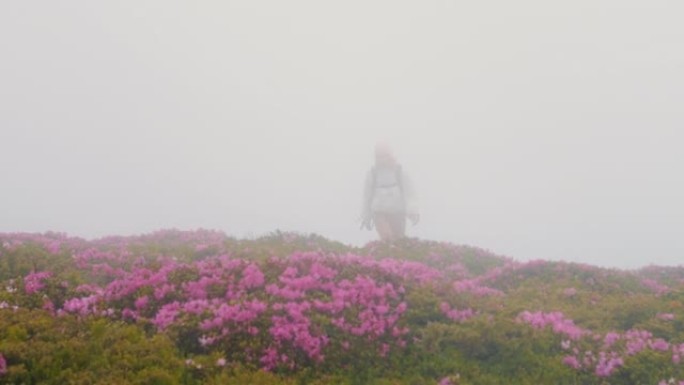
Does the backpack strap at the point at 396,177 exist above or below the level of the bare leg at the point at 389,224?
above

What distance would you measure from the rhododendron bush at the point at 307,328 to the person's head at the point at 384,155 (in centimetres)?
1507

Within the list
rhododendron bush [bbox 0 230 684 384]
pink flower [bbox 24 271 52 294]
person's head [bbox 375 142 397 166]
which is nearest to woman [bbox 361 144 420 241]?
person's head [bbox 375 142 397 166]

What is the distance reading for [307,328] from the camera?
1055 cm

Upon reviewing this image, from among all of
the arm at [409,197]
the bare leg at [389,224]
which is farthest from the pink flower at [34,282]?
the arm at [409,197]

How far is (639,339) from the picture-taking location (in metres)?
11.3

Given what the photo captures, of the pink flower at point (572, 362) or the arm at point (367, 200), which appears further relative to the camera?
the arm at point (367, 200)

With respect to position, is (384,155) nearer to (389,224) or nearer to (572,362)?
(389,224)

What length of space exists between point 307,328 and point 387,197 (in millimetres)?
19470

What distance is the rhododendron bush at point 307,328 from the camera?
8875mm

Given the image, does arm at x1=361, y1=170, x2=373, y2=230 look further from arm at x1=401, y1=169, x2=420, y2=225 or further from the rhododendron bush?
the rhododendron bush

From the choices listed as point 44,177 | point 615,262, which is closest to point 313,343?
point 615,262

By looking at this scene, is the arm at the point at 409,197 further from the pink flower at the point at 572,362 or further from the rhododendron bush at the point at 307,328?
the pink flower at the point at 572,362

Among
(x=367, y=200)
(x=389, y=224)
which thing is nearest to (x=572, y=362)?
(x=389, y=224)

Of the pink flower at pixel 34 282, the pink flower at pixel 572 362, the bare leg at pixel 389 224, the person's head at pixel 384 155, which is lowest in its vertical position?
the pink flower at pixel 572 362
